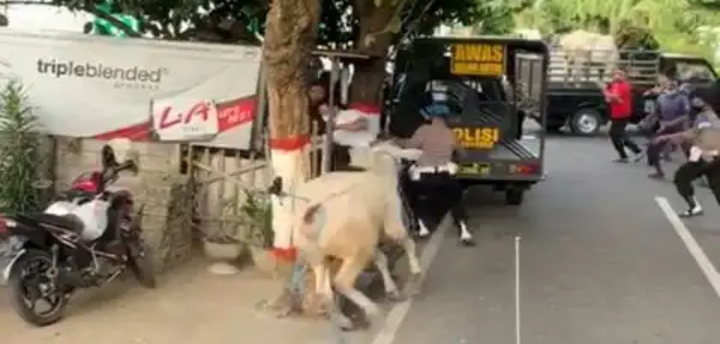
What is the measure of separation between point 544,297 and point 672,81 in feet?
39.3

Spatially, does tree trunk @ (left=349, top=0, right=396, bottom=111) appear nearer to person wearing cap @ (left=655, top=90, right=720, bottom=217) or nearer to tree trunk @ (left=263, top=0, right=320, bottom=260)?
tree trunk @ (left=263, top=0, right=320, bottom=260)

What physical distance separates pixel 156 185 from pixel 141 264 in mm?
1165

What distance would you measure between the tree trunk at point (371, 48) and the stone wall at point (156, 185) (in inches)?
107

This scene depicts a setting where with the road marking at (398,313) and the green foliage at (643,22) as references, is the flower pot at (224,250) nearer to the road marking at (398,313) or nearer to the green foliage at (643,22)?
the road marking at (398,313)

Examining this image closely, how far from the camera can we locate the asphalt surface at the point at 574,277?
332 inches

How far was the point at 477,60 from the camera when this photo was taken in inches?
586

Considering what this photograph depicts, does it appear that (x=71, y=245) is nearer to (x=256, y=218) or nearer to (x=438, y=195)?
(x=256, y=218)

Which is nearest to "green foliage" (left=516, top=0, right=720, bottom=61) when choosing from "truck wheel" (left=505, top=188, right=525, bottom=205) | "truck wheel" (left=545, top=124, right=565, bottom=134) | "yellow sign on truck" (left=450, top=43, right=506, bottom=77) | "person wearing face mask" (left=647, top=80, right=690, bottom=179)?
"truck wheel" (left=545, top=124, right=565, bottom=134)

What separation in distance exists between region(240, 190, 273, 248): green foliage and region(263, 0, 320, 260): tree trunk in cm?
46

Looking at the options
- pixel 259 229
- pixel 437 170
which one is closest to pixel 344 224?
pixel 259 229

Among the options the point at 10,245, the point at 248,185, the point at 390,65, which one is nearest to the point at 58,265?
the point at 10,245

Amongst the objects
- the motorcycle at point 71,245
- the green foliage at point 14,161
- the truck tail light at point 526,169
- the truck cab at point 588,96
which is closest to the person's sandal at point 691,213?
the truck tail light at point 526,169

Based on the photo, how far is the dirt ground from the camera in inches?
313

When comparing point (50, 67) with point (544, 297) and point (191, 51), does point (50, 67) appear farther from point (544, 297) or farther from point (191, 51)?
point (544, 297)
